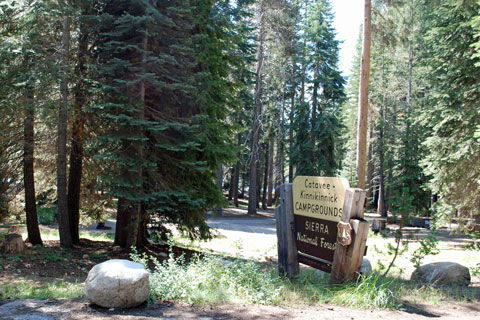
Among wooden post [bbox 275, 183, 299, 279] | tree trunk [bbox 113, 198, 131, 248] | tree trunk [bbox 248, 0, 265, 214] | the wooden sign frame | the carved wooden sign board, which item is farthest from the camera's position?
tree trunk [bbox 248, 0, 265, 214]

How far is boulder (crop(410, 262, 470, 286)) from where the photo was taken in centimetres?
704

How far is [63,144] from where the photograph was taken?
393 inches

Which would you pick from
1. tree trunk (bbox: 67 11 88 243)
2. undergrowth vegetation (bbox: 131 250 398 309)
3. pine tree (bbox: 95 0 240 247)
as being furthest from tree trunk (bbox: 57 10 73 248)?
undergrowth vegetation (bbox: 131 250 398 309)

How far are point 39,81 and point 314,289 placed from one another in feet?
25.6

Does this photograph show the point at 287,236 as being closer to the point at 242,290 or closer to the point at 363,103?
the point at 242,290

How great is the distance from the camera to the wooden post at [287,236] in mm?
6516

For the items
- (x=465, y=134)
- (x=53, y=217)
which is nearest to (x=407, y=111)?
(x=465, y=134)

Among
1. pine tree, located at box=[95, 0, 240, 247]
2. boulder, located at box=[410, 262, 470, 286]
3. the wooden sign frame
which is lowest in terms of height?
boulder, located at box=[410, 262, 470, 286]

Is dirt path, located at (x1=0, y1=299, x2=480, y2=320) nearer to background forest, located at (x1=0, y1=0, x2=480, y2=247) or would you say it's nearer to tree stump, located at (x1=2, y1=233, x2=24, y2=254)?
background forest, located at (x1=0, y1=0, x2=480, y2=247)

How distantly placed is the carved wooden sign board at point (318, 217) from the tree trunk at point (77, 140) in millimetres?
6341

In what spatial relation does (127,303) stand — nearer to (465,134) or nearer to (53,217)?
(465,134)

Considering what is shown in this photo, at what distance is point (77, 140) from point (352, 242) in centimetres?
841

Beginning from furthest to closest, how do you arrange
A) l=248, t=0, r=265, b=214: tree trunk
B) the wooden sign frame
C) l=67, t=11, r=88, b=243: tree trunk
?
l=248, t=0, r=265, b=214: tree trunk, l=67, t=11, r=88, b=243: tree trunk, the wooden sign frame

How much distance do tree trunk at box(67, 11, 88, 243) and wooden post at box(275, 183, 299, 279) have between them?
6.01 meters
